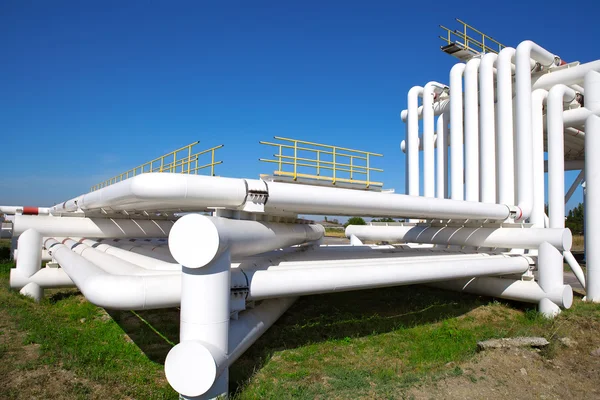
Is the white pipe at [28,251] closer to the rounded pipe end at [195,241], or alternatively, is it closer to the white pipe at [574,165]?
the rounded pipe end at [195,241]

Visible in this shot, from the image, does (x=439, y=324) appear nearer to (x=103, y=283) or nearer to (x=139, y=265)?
(x=139, y=265)

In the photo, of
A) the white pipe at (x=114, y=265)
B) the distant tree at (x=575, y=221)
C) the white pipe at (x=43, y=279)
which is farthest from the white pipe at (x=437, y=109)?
the distant tree at (x=575, y=221)

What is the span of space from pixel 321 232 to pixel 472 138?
654cm

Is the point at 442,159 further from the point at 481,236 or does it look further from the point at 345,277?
the point at 345,277

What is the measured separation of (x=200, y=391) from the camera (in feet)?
18.7

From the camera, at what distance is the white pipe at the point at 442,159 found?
712 inches

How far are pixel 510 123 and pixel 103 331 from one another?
44.9ft

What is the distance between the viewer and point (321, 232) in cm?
1471

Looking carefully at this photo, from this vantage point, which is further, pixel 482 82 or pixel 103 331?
pixel 482 82

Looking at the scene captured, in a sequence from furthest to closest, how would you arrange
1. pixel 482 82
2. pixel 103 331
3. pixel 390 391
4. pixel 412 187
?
pixel 412 187
pixel 482 82
pixel 103 331
pixel 390 391

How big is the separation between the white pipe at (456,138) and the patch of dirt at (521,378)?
7.26 m

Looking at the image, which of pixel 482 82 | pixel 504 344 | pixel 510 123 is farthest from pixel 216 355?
pixel 482 82

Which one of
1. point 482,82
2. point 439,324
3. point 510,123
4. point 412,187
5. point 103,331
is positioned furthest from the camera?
point 412,187

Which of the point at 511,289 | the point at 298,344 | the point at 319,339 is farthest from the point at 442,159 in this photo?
the point at 298,344
